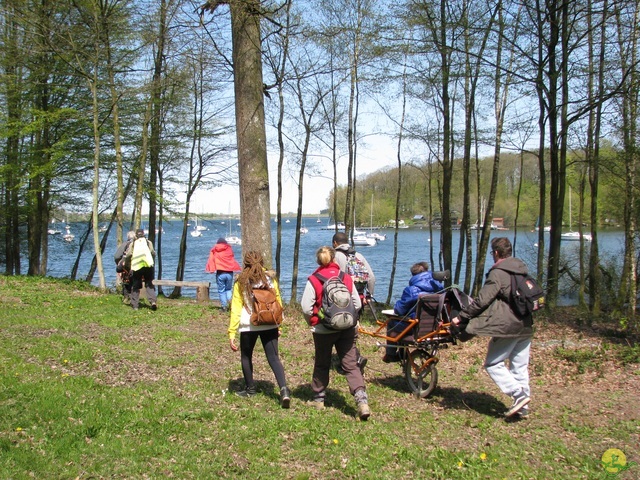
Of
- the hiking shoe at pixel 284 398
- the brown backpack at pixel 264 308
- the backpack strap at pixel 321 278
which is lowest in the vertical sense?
the hiking shoe at pixel 284 398

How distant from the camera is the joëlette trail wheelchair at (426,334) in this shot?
19.7ft

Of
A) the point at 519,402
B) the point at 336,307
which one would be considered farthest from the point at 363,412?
the point at 519,402

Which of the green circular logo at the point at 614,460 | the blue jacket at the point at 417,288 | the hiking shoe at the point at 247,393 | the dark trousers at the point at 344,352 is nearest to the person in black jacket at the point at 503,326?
the blue jacket at the point at 417,288

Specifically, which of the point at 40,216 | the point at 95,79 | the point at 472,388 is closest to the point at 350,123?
the point at 95,79

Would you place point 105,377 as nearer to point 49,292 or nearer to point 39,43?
point 49,292

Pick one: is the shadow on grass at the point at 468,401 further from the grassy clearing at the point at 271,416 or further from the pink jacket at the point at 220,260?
the pink jacket at the point at 220,260

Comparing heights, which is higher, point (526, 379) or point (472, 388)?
point (526, 379)

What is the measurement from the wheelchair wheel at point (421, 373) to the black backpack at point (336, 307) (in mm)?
1380

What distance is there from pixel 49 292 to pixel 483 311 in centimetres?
1173

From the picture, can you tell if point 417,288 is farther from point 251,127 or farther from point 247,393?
point 251,127

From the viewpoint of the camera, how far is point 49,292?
13578 mm

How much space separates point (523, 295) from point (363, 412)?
6.42 ft

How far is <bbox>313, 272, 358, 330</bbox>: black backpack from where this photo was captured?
5.25 metres

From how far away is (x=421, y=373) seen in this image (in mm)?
6285
